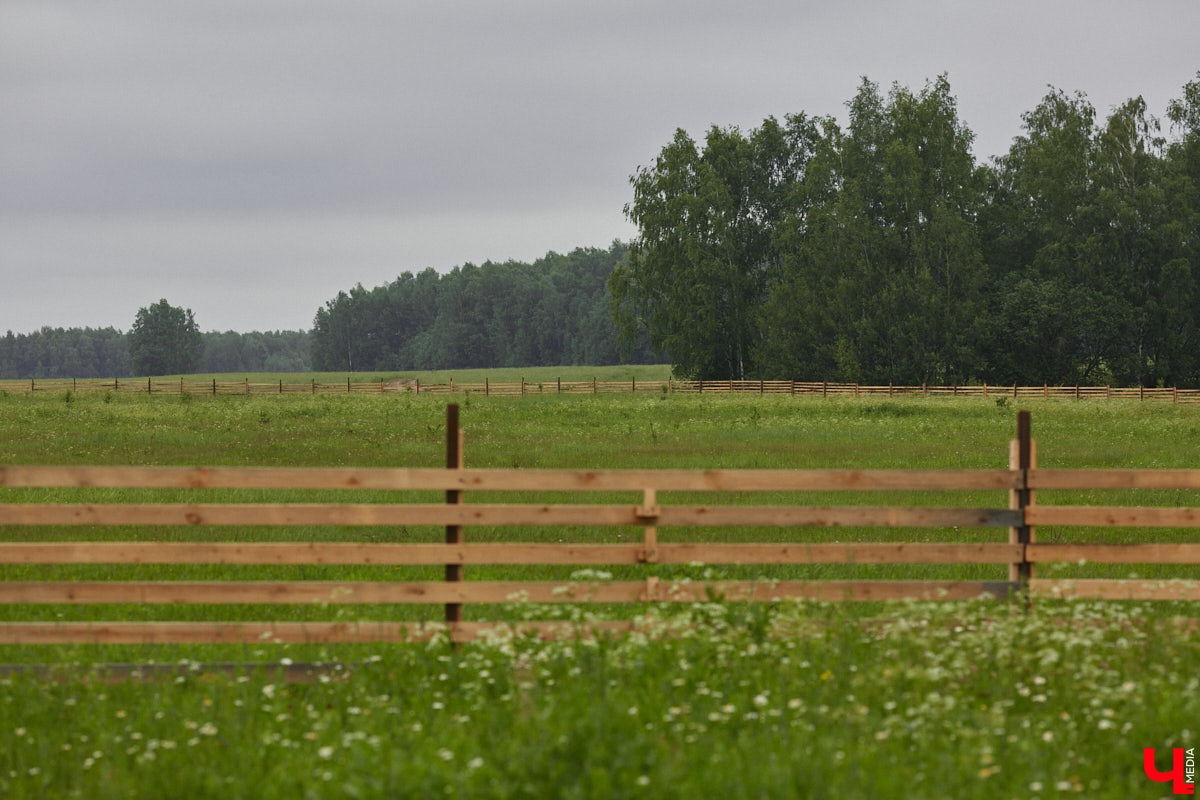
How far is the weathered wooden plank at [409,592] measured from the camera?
26.7ft

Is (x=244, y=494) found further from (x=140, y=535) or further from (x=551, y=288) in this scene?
(x=551, y=288)

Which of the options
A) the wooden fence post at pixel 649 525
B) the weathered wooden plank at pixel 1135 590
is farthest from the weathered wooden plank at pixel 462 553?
the weathered wooden plank at pixel 1135 590

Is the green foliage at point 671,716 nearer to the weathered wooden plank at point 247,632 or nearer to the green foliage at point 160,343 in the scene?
the weathered wooden plank at point 247,632

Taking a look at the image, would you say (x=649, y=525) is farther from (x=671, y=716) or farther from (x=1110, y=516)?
(x=1110, y=516)

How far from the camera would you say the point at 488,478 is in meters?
8.40

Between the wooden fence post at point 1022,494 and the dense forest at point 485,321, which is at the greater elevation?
the dense forest at point 485,321

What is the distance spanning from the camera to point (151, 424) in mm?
38156

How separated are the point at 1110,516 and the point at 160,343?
168166 mm

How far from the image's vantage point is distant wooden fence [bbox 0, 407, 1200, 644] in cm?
809

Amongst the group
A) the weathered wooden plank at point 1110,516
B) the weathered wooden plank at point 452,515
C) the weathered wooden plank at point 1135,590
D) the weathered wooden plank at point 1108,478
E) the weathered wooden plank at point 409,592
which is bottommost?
the weathered wooden plank at point 1135,590

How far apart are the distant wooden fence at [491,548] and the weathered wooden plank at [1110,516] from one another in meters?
0.02

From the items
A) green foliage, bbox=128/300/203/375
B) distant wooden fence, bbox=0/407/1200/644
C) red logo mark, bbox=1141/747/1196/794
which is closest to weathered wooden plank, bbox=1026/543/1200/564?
distant wooden fence, bbox=0/407/1200/644

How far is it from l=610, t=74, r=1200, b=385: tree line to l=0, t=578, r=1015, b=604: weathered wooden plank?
6032 centimetres

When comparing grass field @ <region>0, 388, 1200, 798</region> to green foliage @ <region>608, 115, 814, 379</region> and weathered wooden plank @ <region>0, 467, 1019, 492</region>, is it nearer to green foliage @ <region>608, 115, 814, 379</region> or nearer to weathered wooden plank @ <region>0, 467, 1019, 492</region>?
weathered wooden plank @ <region>0, 467, 1019, 492</region>
